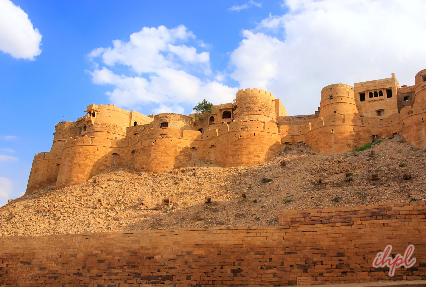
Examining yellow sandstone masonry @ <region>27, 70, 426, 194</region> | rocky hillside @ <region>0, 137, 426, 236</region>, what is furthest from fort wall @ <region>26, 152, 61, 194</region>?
rocky hillside @ <region>0, 137, 426, 236</region>

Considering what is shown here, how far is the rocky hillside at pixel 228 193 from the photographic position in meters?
17.5

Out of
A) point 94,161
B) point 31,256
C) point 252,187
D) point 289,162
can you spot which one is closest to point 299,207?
point 252,187

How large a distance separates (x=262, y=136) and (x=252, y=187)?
5.03 meters

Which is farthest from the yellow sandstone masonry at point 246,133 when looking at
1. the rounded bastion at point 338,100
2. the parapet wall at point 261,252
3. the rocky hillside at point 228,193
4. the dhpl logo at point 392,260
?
the dhpl logo at point 392,260

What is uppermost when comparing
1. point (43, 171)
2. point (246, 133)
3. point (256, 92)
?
point (256, 92)

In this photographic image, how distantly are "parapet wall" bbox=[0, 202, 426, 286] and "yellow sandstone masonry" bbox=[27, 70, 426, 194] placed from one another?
1075cm

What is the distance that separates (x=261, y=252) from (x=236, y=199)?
7462 mm

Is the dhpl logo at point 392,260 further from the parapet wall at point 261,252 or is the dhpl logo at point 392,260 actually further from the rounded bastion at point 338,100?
the rounded bastion at point 338,100

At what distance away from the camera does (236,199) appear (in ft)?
65.6

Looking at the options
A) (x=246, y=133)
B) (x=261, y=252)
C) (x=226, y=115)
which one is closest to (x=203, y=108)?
(x=226, y=115)

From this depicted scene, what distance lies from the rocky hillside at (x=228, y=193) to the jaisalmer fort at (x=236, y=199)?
0.34ft

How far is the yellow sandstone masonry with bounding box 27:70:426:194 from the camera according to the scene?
78.0ft

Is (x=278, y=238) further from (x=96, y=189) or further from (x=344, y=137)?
(x=96, y=189)

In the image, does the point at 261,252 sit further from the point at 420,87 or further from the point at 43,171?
the point at 43,171
